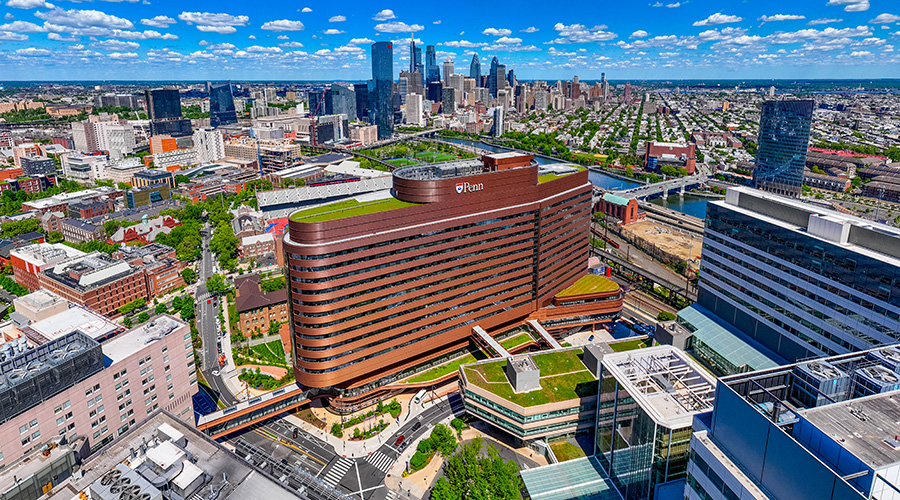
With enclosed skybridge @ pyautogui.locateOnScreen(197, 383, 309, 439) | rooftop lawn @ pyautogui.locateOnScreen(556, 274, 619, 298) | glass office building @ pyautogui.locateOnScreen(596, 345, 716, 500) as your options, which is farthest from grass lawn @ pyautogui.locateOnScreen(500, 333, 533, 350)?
enclosed skybridge @ pyautogui.locateOnScreen(197, 383, 309, 439)

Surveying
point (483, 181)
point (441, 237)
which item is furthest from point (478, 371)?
point (483, 181)

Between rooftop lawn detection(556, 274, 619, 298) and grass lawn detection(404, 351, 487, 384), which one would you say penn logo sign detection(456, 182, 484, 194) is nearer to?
grass lawn detection(404, 351, 487, 384)

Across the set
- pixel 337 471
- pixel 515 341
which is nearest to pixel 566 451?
pixel 515 341

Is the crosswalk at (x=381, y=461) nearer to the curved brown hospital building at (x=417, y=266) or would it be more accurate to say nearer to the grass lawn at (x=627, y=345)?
the curved brown hospital building at (x=417, y=266)

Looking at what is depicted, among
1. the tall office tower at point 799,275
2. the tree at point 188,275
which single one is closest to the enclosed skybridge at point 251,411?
the tall office tower at point 799,275

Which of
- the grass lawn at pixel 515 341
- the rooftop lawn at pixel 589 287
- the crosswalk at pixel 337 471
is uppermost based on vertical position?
the rooftop lawn at pixel 589 287

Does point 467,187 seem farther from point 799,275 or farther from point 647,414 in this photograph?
point 799,275

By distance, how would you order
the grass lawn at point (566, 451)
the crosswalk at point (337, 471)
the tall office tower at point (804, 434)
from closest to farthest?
the tall office tower at point (804, 434) → the crosswalk at point (337, 471) → the grass lawn at point (566, 451)
